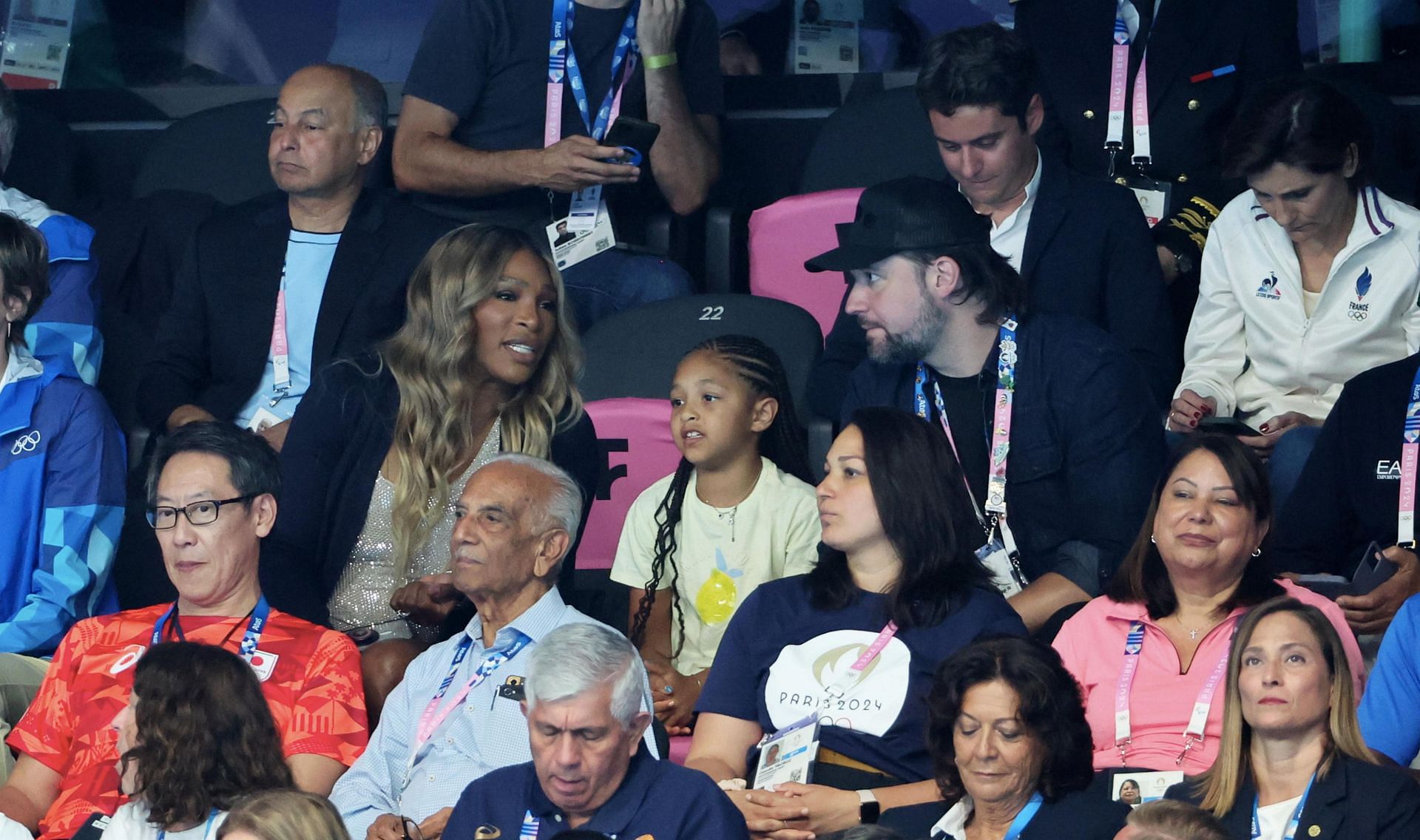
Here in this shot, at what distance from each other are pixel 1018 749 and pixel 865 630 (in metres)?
0.47

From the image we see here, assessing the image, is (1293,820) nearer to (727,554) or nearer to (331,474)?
(727,554)

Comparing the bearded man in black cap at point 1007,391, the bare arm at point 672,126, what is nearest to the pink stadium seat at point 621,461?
the bearded man in black cap at point 1007,391

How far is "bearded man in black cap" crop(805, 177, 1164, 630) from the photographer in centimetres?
388

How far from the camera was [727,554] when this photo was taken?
408 centimetres

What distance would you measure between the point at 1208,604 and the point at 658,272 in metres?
2.06

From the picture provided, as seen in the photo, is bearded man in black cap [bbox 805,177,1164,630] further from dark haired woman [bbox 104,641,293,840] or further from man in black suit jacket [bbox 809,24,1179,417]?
dark haired woman [bbox 104,641,293,840]

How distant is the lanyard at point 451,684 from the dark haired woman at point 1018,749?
0.84m

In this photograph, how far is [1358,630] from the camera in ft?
12.2

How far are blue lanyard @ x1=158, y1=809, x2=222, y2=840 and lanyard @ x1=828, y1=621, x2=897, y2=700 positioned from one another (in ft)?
3.50

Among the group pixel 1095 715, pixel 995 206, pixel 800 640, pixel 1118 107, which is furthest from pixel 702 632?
pixel 1118 107

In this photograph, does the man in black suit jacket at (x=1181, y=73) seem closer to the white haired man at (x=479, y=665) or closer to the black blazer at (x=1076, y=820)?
the white haired man at (x=479, y=665)

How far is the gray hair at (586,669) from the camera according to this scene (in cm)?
306

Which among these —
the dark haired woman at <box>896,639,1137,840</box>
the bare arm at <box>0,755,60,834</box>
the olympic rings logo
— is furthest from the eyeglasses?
the dark haired woman at <box>896,639,1137,840</box>

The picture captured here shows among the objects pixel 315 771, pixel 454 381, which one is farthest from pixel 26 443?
pixel 315 771
